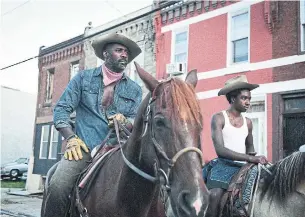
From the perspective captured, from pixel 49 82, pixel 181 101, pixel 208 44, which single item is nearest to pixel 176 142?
pixel 181 101

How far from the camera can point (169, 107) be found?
2.26 m

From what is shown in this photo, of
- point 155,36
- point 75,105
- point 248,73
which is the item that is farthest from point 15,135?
point 75,105

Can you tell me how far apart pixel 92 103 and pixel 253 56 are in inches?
386

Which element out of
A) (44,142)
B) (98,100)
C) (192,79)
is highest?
(192,79)

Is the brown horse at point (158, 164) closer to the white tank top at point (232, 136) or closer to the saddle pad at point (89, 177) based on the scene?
the saddle pad at point (89, 177)

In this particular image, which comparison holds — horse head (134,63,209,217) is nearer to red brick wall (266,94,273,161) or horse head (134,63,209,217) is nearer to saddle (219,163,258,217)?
saddle (219,163,258,217)

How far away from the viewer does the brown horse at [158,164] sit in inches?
81.4

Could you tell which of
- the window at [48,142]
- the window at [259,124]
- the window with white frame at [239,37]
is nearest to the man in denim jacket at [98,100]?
the window at [259,124]

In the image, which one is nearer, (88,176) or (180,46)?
(88,176)

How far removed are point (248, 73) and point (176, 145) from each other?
35.3 ft

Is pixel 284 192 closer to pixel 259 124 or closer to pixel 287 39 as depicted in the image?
pixel 259 124

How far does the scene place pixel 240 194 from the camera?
4.09 m

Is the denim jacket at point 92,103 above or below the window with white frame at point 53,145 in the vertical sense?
above

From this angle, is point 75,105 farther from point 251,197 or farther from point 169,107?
point 251,197
